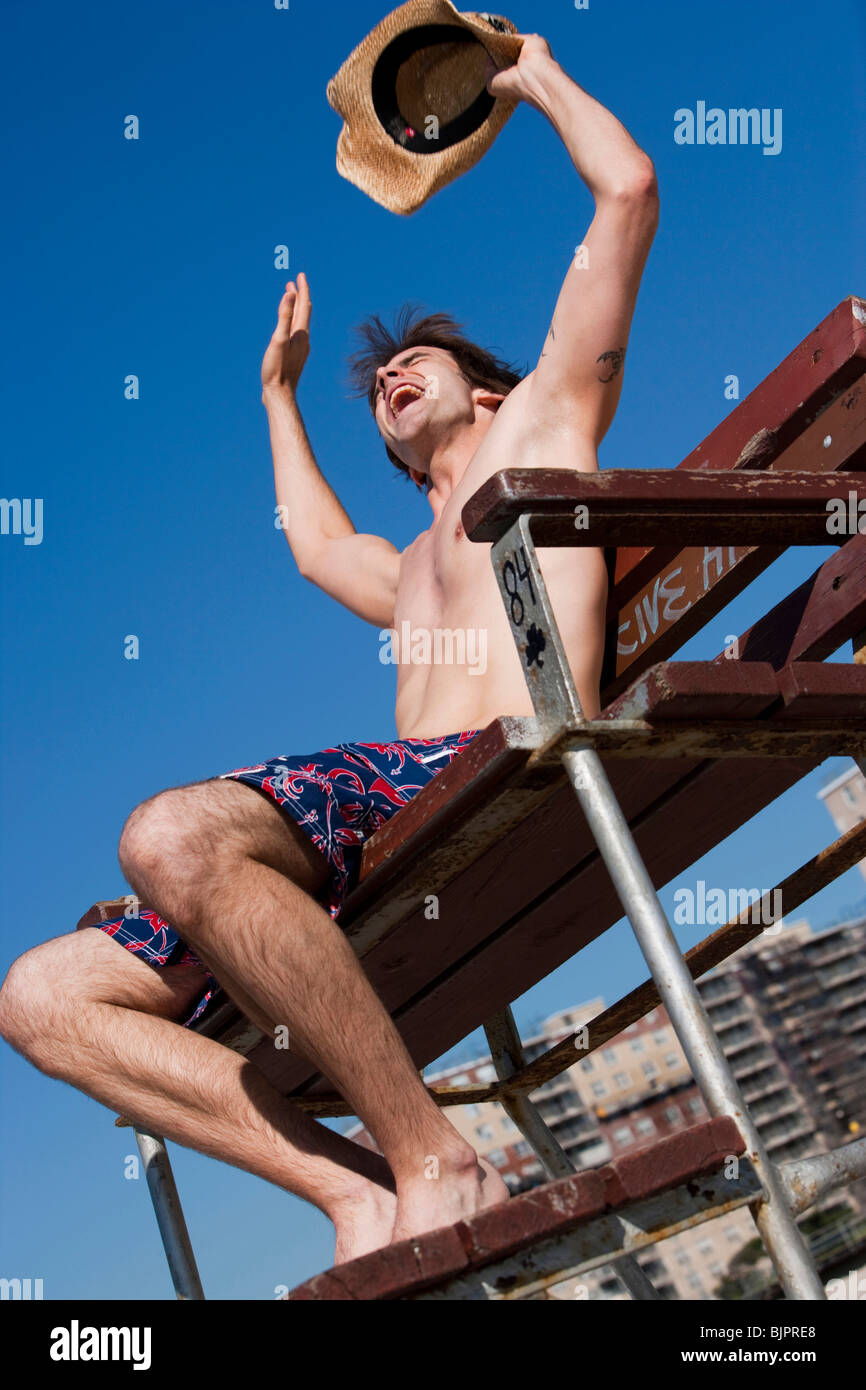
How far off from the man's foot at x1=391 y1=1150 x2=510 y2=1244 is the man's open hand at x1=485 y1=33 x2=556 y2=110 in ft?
6.36

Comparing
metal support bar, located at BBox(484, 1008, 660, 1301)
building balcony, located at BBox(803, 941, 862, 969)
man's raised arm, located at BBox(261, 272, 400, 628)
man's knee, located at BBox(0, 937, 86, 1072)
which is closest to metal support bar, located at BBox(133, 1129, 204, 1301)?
man's knee, located at BBox(0, 937, 86, 1072)

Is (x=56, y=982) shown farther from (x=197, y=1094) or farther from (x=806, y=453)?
(x=806, y=453)

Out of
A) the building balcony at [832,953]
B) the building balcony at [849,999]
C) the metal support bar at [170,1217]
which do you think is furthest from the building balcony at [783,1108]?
the metal support bar at [170,1217]

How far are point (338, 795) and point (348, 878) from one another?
5.0 inches

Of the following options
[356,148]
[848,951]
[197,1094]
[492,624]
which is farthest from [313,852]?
[848,951]

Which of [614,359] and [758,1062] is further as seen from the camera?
[758,1062]

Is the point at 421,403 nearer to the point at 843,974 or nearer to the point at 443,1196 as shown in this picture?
the point at 443,1196

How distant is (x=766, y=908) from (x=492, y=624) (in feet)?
2.45

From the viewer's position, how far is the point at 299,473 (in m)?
3.95

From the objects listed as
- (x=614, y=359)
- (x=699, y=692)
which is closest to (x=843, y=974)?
(x=614, y=359)

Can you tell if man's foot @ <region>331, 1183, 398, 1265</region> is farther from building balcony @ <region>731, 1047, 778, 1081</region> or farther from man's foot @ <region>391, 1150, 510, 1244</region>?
building balcony @ <region>731, 1047, 778, 1081</region>

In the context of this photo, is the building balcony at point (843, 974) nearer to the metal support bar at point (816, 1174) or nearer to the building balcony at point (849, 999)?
the building balcony at point (849, 999)

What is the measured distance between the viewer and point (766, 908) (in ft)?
7.93

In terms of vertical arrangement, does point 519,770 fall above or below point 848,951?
below
